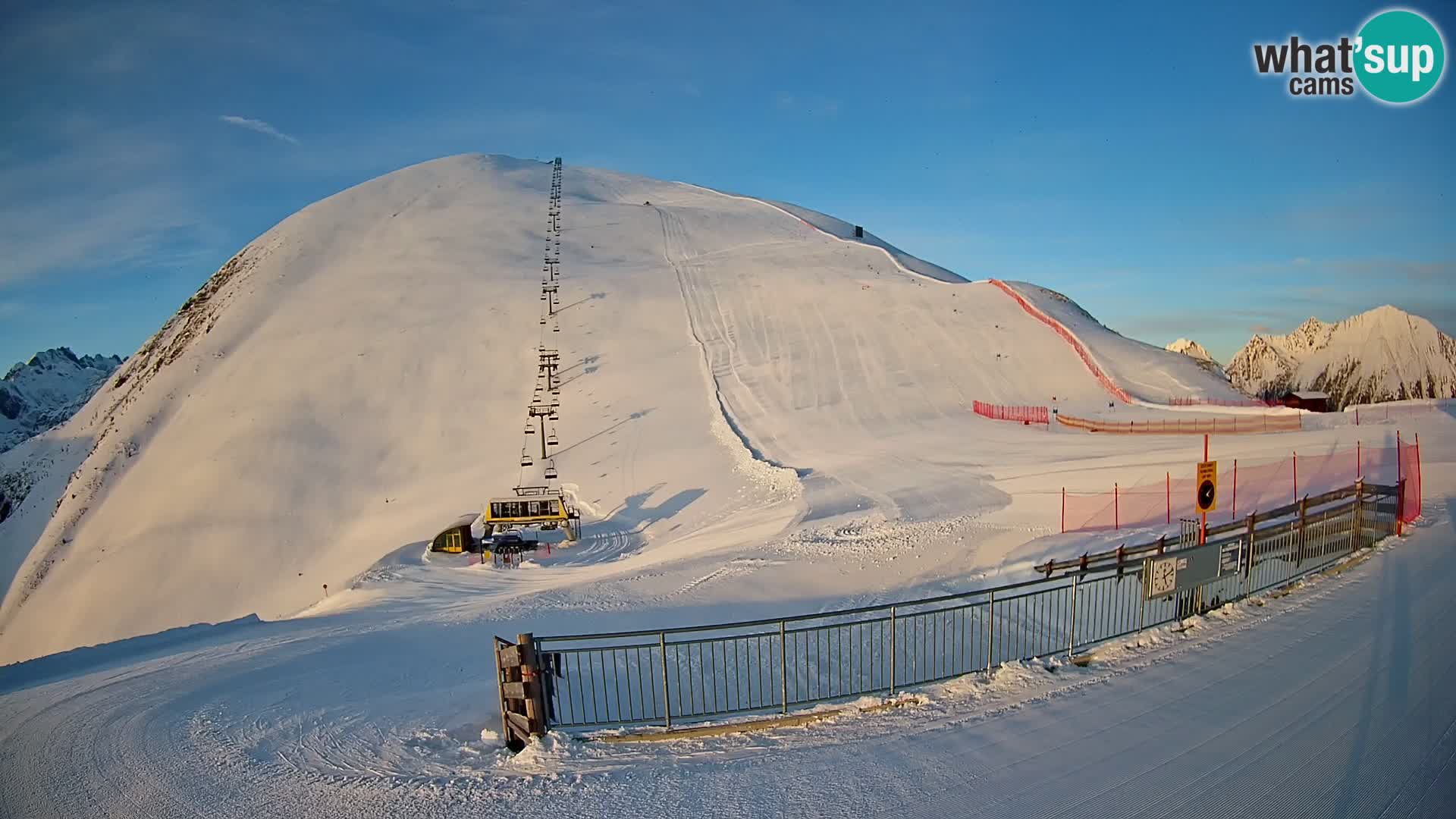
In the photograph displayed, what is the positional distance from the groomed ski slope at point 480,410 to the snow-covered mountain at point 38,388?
380 ft

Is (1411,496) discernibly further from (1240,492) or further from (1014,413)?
(1014,413)

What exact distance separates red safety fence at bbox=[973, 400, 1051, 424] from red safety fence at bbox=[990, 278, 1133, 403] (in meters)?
4.42

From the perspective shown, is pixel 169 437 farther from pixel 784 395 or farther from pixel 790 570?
pixel 790 570

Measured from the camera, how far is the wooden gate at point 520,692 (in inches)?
295

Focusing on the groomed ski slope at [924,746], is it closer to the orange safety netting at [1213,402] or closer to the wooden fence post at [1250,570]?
the wooden fence post at [1250,570]

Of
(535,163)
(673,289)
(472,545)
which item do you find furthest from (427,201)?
(472,545)

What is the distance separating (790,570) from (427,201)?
202ft

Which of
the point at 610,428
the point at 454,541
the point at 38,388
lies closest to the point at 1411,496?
the point at 454,541

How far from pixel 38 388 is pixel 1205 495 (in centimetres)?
23084

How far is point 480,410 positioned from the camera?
39.3 metres

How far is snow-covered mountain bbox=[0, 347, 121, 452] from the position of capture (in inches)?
5846

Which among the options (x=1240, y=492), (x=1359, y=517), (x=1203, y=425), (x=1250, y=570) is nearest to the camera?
(x=1250, y=570)

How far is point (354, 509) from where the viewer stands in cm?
3334

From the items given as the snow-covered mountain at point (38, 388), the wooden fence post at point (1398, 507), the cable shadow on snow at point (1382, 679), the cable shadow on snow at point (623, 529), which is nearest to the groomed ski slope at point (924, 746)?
the cable shadow on snow at point (1382, 679)
